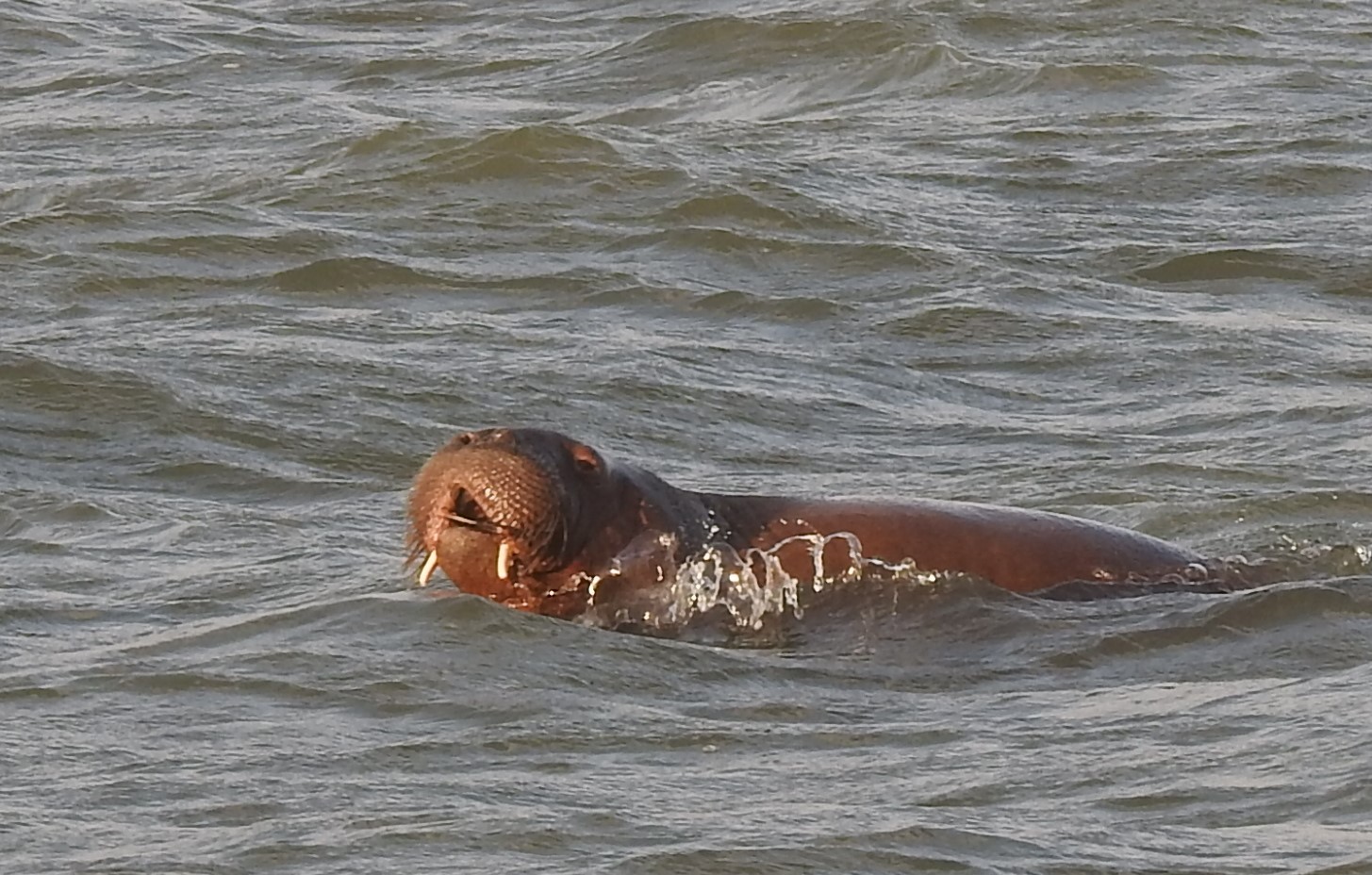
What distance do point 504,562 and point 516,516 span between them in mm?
141

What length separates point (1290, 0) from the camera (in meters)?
17.5

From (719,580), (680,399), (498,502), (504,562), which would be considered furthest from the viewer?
(680,399)

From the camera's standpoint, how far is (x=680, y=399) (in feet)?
36.2

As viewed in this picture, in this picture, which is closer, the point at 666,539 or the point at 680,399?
the point at 666,539

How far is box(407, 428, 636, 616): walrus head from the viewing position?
760cm

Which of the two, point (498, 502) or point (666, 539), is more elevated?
point (498, 502)

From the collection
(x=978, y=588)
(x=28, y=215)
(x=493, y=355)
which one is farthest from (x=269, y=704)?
(x=28, y=215)

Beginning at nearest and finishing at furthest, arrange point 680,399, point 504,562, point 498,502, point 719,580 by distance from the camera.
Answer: point 498,502, point 504,562, point 719,580, point 680,399

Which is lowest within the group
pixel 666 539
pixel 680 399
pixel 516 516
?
pixel 680 399

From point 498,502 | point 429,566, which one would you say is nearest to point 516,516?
point 498,502

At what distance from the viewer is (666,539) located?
7969 mm

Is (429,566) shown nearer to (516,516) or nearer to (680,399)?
(516,516)

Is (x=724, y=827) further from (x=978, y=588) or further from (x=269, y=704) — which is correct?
(x=978, y=588)

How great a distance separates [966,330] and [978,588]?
427 centimetres
